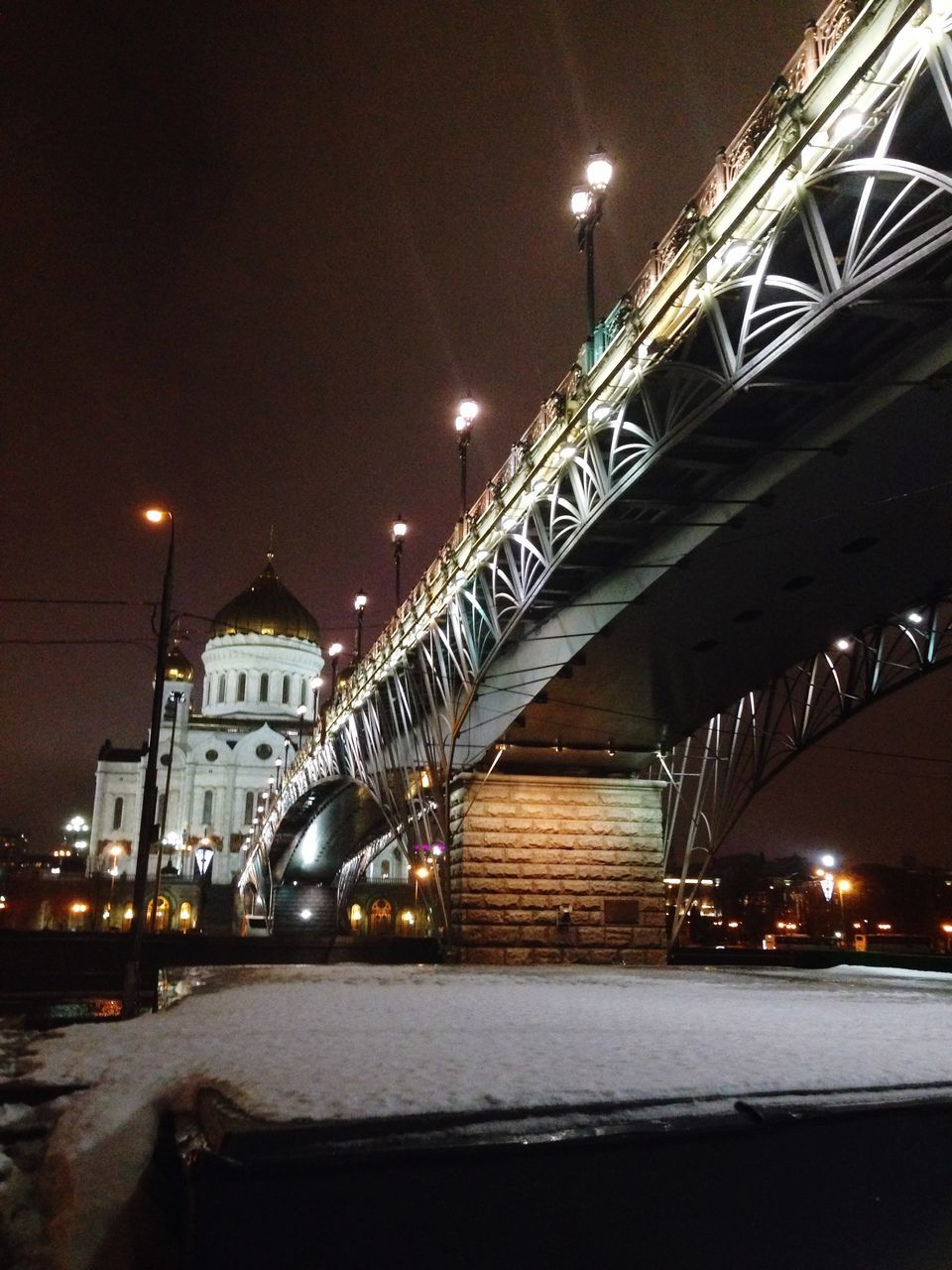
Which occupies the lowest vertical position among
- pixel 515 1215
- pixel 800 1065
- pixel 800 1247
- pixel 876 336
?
pixel 800 1247

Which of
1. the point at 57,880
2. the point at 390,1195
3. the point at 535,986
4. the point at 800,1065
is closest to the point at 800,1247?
the point at 800,1065

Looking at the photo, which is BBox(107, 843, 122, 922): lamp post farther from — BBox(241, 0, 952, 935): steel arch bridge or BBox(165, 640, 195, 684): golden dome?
BBox(241, 0, 952, 935): steel arch bridge

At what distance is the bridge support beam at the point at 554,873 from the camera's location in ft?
81.3

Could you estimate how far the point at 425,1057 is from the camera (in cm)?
672

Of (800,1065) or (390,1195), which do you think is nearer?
(390,1195)

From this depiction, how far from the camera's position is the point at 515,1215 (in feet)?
15.2

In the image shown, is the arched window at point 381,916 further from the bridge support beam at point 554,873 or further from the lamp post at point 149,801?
the lamp post at point 149,801

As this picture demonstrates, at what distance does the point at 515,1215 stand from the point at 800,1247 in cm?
172

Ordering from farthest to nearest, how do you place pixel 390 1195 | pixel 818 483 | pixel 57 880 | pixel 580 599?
pixel 57 880, pixel 580 599, pixel 818 483, pixel 390 1195

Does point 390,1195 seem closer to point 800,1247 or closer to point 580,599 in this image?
point 800,1247

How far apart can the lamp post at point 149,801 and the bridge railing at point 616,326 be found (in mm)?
6797

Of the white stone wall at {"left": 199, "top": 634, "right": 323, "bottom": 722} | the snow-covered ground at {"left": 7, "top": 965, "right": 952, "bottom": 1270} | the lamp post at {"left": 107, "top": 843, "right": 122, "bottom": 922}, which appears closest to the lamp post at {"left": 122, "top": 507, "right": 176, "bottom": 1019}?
the snow-covered ground at {"left": 7, "top": 965, "right": 952, "bottom": 1270}

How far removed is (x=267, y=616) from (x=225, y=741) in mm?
15244

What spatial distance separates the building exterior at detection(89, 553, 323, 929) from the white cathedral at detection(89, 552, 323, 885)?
12 centimetres
